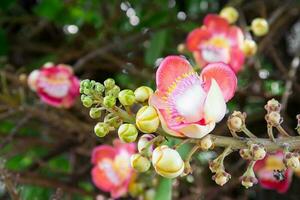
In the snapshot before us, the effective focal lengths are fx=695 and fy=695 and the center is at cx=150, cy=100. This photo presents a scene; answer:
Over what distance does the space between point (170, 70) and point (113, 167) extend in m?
0.41

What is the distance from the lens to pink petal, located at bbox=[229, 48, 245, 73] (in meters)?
0.93

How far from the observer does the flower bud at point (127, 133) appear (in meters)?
0.52

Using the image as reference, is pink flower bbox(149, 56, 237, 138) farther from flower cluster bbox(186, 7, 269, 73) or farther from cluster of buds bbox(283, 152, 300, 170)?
flower cluster bbox(186, 7, 269, 73)

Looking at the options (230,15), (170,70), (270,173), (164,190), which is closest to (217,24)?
(230,15)

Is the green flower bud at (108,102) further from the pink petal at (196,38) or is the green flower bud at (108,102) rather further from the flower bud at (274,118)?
the pink petal at (196,38)

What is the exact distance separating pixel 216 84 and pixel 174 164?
0.08m

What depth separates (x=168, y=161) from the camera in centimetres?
51

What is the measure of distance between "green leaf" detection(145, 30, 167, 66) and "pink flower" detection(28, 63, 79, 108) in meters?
0.19

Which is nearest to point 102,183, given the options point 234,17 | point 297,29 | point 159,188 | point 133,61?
point 159,188

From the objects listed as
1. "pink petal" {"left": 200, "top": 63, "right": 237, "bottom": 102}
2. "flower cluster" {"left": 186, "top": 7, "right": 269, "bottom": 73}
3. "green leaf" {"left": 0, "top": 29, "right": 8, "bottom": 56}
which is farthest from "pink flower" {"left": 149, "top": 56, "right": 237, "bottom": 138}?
"green leaf" {"left": 0, "top": 29, "right": 8, "bottom": 56}

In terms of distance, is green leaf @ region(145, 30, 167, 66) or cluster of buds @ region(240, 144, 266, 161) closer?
cluster of buds @ region(240, 144, 266, 161)

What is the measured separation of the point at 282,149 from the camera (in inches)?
20.3

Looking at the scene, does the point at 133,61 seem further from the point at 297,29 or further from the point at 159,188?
the point at 159,188

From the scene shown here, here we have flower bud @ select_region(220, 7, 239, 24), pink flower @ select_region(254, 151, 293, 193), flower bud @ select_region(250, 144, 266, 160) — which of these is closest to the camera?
flower bud @ select_region(250, 144, 266, 160)
